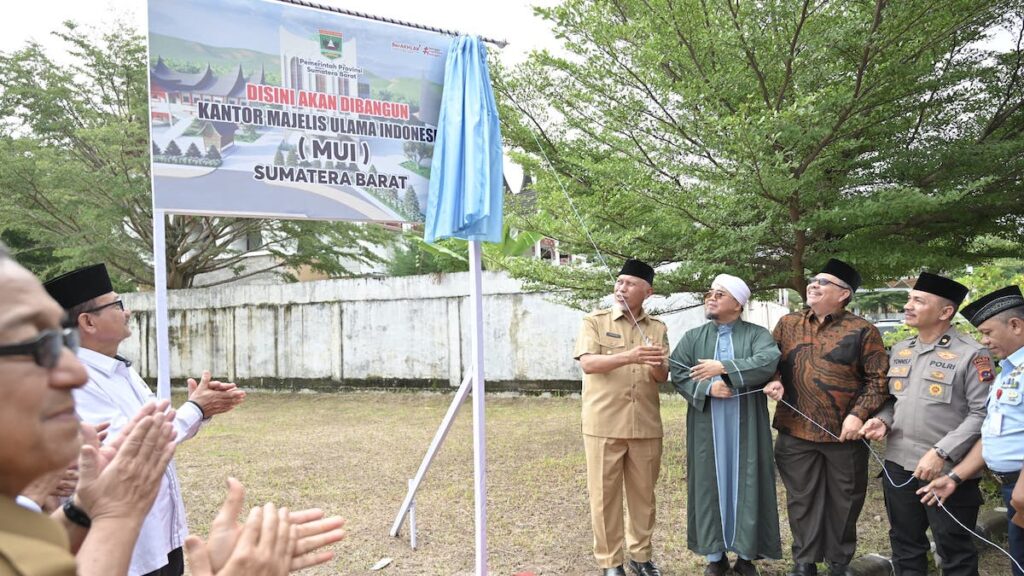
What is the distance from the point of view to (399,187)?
4.14 metres

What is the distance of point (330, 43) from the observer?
3938 mm

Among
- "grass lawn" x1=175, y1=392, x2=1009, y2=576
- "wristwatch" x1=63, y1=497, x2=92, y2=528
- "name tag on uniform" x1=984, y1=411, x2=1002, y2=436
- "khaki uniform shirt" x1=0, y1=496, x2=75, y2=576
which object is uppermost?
"khaki uniform shirt" x1=0, y1=496, x2=75, y2=576

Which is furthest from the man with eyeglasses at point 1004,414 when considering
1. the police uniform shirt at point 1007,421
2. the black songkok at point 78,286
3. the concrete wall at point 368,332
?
the concrete wall at point 368,332

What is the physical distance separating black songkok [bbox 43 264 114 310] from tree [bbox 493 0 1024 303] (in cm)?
301

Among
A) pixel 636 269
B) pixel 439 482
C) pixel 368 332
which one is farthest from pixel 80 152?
pixel 636 269

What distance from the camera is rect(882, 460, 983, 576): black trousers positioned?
3.63 m

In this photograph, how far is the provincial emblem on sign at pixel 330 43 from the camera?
12.9 ft

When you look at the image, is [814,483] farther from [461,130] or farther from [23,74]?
[23,74]

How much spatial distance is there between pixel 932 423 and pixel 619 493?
172cm

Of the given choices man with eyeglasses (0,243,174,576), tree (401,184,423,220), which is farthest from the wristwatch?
tree (401,184,423,220)

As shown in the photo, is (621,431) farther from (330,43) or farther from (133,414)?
(330,43)

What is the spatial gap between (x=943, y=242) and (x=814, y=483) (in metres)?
2.66

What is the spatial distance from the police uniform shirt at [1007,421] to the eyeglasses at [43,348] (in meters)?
3.60

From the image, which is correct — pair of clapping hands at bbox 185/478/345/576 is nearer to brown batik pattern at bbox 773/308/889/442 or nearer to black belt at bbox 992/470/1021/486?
black belt at bbox 992/470/1021/486
